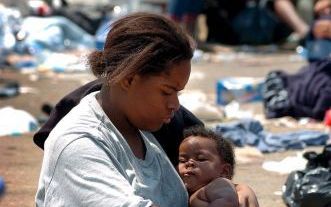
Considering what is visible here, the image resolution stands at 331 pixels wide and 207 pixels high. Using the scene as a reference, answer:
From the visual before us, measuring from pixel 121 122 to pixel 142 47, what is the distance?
27 cm

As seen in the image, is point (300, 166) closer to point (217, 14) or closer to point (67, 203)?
point (67, 203)

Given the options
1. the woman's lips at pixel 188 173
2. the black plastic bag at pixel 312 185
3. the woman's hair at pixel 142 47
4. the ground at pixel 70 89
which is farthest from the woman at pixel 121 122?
the ground at pixel 70 89

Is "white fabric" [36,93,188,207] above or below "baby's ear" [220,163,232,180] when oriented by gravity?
above

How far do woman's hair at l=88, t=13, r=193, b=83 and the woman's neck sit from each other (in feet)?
0.21

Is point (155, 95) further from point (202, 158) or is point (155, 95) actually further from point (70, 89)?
point (70, 89)

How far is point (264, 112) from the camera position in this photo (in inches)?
297

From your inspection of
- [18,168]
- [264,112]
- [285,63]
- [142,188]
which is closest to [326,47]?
[264,112]

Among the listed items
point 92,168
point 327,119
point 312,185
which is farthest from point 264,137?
point 92,168

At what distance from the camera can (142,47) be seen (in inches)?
108

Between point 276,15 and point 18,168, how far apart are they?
7.25 meters

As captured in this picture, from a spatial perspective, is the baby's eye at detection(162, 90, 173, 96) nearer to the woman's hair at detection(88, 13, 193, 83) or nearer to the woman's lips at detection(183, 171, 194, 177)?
the woman's hair at detection(88, 13, 193, 83)

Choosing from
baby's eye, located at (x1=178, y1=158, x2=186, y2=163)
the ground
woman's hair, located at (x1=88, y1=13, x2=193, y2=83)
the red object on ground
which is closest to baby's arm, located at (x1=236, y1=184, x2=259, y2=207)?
baby's eye, located at (x1=178, y1=158, x2=186, y2=163)

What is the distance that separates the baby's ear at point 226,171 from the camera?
3430 millimetres

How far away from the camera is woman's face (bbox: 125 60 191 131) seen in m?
2.75
